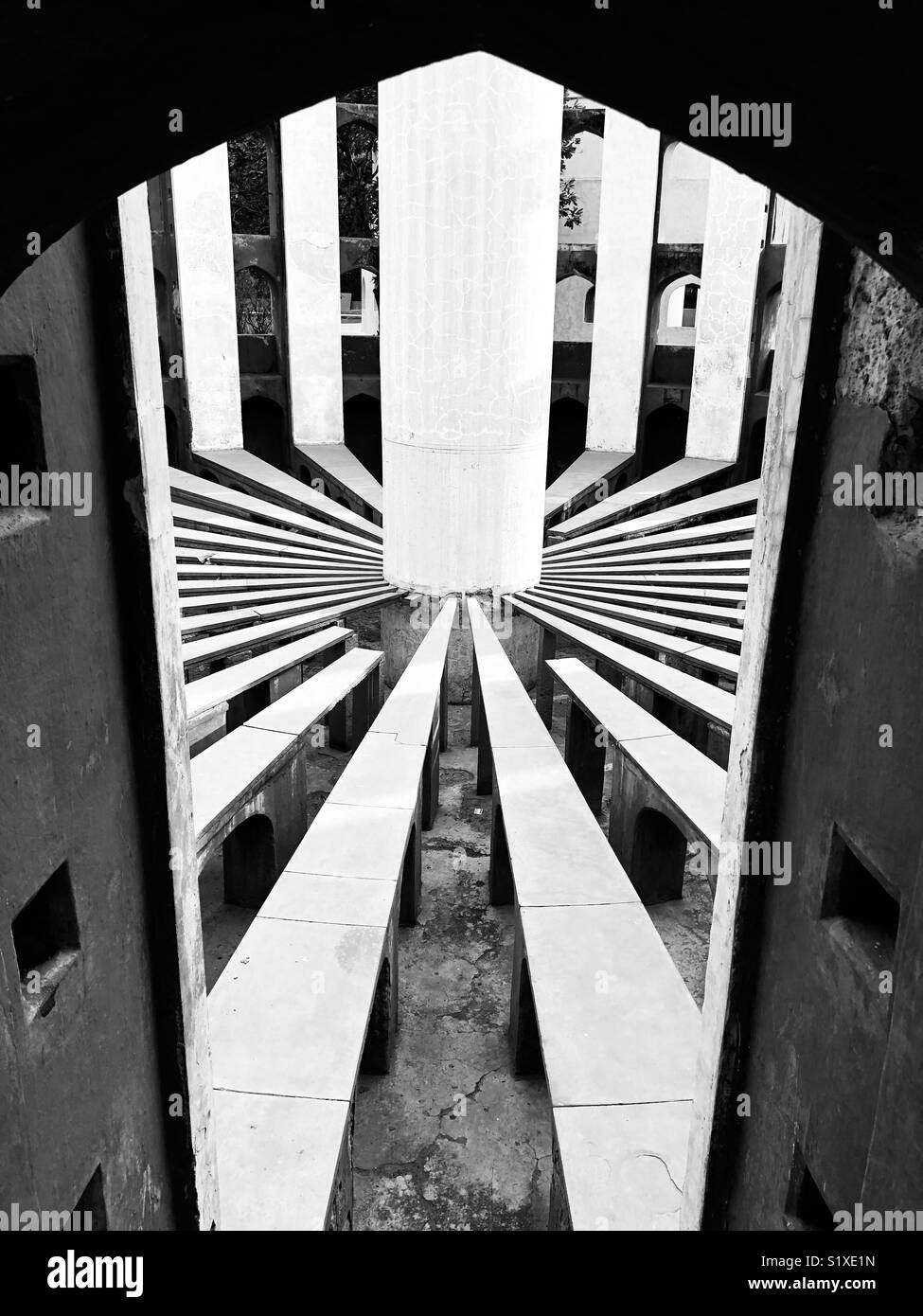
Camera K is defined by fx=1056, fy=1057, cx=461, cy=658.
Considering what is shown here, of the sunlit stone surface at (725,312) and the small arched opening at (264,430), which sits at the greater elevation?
the sunlit stone surface at (725,312)

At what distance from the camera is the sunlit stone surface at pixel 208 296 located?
414 inches

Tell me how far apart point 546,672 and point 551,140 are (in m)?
3.57

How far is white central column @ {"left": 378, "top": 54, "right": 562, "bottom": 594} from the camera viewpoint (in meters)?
6.40

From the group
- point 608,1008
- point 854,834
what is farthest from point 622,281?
point 854,834

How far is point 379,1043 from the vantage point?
452cm

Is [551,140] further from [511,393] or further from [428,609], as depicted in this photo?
[428,609]

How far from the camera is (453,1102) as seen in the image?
443 cm

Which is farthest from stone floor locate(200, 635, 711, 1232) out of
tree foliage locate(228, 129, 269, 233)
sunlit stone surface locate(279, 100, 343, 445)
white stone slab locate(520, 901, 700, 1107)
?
tree foliage locate(228, 129, 269, 233)

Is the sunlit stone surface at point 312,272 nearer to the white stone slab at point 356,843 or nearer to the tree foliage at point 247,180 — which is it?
the tree foliage at point 247,180

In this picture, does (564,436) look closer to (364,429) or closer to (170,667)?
(364,429)

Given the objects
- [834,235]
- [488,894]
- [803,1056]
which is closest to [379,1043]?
[488,894]

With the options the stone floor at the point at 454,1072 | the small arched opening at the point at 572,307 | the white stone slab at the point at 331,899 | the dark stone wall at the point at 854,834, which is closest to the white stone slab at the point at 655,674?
the stone floor at the point at 454,1072

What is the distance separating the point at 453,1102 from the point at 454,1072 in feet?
0.62

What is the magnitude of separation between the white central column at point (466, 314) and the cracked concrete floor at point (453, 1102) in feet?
8.60
